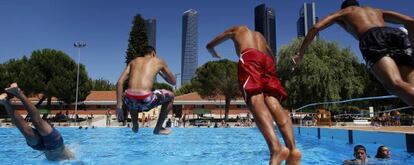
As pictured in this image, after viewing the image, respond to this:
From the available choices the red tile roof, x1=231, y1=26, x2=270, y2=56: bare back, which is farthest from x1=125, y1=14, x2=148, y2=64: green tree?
x1=231, y1=26, x2=270, y2=56: bare back

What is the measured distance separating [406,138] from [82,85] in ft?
163

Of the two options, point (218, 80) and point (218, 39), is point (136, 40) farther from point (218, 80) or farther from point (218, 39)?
point (218, 39)

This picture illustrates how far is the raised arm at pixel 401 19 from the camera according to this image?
13.3 feet

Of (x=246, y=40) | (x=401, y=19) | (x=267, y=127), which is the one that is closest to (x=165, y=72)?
(x=246, y=40)

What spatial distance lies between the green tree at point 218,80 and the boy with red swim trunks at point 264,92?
160ft

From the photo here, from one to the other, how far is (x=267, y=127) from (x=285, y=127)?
23 cm

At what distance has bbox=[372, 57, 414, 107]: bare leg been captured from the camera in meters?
3.60

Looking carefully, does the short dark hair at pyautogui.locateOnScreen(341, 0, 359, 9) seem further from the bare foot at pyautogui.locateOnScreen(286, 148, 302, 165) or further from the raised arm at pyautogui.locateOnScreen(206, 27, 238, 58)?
the bare foot at pyautogui.locateOnScreen(286, 148, 302, 165)

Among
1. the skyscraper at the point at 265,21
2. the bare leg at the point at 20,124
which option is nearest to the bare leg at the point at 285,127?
the bare leg at the point at 20,124

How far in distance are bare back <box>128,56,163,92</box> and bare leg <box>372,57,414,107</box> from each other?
329cm

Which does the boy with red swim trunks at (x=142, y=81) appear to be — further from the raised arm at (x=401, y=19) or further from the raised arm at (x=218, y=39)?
the raised arm at (x=401, y=19)

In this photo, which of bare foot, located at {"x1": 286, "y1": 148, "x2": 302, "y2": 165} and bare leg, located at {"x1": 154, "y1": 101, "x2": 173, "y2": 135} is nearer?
bare foot, located at {"x1": 286, "y1": 148, "x2": 302, "y2": 165}

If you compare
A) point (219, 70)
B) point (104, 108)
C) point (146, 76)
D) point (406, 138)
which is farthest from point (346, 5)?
point (104, 108)

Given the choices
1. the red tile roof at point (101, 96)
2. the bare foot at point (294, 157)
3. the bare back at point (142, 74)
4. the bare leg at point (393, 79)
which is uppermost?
the red tile roof at point (101, 96)
